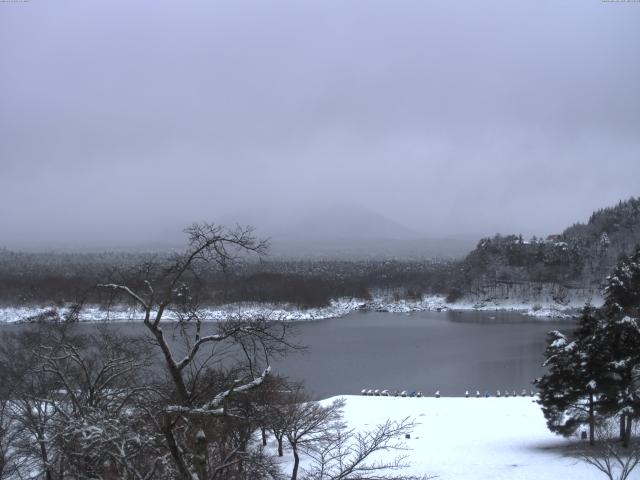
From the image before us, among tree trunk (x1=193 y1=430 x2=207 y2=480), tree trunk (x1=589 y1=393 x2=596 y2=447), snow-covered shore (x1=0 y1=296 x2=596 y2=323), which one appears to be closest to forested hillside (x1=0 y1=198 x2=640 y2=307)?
snow-covered shore (x1=0 y1=296 x2=596 y2=323)

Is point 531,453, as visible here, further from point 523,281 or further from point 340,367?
point 523,281

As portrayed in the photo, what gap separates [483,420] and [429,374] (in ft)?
33.6

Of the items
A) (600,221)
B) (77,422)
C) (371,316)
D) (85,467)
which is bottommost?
(371,316)

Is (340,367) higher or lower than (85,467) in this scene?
lower

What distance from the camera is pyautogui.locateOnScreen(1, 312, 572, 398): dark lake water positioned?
24.6 m

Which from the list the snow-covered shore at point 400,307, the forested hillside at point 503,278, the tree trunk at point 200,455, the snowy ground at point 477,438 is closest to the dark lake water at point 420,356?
the snowy ground at point 477,438

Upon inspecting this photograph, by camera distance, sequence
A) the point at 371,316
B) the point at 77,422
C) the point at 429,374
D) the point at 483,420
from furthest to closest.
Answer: the point at 371,316, the point at 429,374, the point at 483,420, the point at 77,422

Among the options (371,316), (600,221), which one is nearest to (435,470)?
(371,316)

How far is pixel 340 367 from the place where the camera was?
2812cm

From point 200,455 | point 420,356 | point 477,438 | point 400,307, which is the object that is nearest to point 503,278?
point 400,307

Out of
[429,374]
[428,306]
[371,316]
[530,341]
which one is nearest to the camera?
[429,374]

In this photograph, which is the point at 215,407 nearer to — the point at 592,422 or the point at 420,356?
the point at 592,422

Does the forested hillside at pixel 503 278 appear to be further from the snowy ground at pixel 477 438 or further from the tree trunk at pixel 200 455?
the tree trunk at pixel 200 455

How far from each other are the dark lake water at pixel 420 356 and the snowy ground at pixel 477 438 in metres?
3.11
